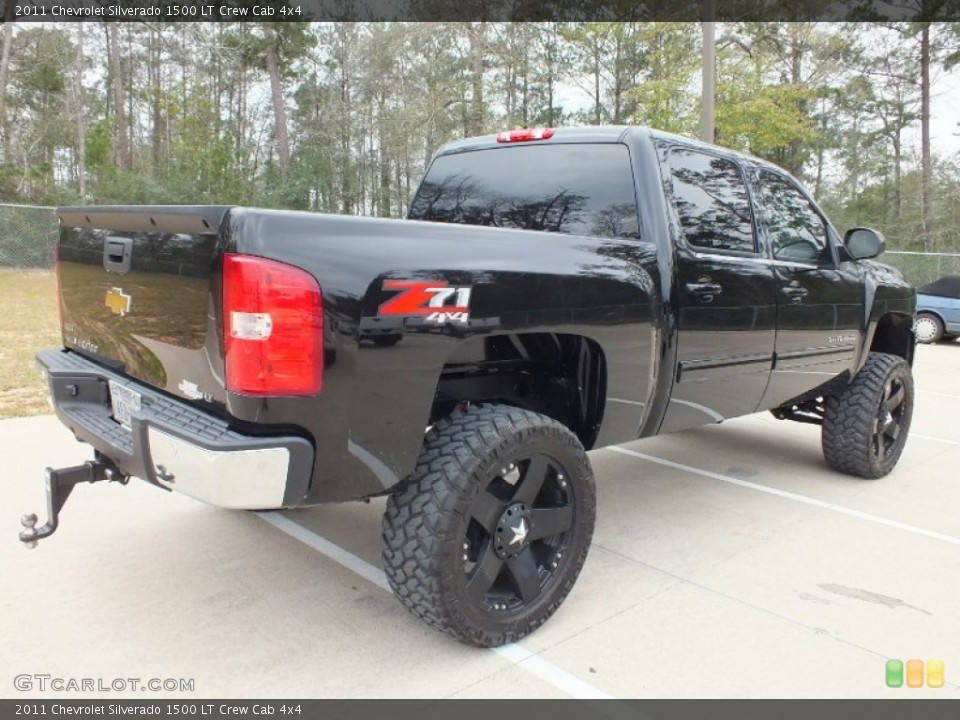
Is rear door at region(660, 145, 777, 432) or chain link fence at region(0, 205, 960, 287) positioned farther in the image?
chain link fence at region(0, 205, 960, 287)

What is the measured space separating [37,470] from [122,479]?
239cm

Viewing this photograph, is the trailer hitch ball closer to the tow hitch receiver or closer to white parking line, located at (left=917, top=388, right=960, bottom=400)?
the tow hitch receiver

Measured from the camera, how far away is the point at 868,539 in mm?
3922

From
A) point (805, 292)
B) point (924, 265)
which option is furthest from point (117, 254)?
point (924, 265)

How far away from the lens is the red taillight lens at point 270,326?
6.79 feet

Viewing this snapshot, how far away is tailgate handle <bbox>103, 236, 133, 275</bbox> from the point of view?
2562mm

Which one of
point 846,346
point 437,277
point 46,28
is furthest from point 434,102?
point 437,277

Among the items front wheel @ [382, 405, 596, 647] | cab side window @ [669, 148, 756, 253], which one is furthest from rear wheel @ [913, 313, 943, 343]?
front wheel @ [382, 405, 596, 647]

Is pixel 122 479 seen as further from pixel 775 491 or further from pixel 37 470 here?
pixel 775 491

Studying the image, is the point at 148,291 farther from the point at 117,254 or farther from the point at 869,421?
the point at 869,421

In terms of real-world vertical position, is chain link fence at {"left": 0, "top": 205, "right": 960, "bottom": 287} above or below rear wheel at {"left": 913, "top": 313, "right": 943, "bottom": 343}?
above

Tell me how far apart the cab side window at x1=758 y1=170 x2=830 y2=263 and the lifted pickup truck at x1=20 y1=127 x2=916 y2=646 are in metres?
0.03

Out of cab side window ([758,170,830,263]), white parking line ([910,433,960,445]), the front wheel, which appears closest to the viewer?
the front wheel

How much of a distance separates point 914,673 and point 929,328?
47.3ft
